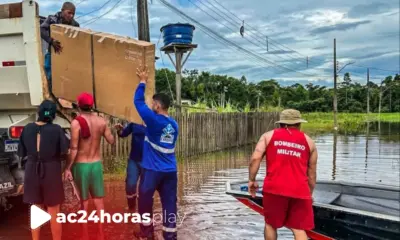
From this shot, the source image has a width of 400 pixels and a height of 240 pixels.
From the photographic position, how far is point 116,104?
5.36 m

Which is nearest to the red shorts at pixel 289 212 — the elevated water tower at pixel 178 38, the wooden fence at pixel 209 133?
the wooden fence at pixel 209 133

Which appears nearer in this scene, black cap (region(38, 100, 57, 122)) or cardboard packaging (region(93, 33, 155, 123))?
black cap (region(38, 100, 57, 122))

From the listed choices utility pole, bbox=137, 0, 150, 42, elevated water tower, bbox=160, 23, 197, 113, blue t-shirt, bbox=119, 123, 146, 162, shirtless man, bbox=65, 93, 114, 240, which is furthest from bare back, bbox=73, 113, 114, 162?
elevated water tower, bbox=160, 23, 197, 113

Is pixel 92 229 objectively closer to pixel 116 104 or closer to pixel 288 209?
pixel 116 104

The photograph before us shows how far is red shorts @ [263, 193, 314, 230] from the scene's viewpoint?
4.38 m

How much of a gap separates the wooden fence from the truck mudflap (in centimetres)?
494

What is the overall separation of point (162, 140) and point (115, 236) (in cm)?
173

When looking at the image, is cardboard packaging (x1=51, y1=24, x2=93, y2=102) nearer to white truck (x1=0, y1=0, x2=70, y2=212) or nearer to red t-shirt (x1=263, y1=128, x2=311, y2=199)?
white truck (x1=0, y1=0, x2=70, y2=212)

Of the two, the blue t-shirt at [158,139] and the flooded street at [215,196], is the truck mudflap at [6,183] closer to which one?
the flooded street at [215,196]

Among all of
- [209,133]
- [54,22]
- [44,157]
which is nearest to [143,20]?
[209,133]

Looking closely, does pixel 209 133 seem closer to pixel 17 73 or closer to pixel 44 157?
pixel 17 73

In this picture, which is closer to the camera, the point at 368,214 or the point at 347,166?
the point at 368,214

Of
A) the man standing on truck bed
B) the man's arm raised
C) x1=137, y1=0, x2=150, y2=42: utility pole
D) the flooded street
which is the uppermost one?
x1=137, y1=0, x2=150, y2=42: utility pole

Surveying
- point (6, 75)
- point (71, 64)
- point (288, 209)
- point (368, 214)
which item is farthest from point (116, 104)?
point (368, 214)
